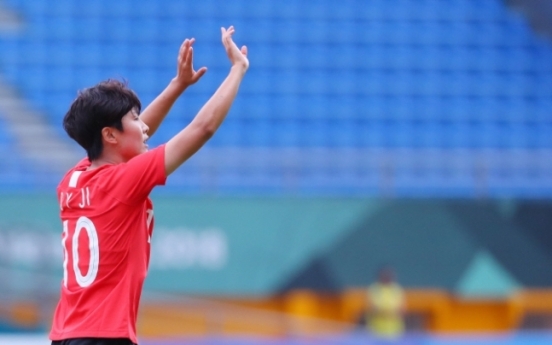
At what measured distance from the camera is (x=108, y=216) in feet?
10.6

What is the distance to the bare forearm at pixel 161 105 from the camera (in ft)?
12.4

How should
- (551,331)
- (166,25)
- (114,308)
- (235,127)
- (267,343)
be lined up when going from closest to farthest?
(114,308) → (267,343) → (551,331) → (235,127) → (166,25)

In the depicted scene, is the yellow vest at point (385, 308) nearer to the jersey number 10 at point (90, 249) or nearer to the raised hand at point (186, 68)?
the raised hand at point (186, 68)

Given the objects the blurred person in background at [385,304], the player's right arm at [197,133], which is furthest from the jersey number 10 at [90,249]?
the blurred person in background at [385,304]

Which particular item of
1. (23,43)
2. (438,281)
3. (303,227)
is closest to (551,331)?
(438,281)

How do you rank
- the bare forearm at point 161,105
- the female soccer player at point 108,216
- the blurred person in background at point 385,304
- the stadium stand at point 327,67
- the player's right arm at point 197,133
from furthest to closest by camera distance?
1. the stadium stand at point 327,67
2. the blurred person in background at point 385,304
3. the bare forearm at point 161,105
4. the female soccer player at point 108,216
5. the player's right arm at point 197,133

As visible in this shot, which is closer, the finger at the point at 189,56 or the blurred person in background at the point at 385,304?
the finger at the point at 189,56

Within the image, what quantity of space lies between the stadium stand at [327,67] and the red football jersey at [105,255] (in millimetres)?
8759

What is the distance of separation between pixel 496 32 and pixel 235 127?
4.18m

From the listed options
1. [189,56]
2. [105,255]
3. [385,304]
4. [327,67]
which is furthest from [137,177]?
[327,67]

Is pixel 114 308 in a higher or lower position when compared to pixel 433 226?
lower

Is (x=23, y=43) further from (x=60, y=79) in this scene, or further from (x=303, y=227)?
(x=303, y=227)

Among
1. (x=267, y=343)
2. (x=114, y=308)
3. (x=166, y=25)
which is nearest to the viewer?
(x=114, y=308)

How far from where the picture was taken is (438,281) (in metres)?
11.1
